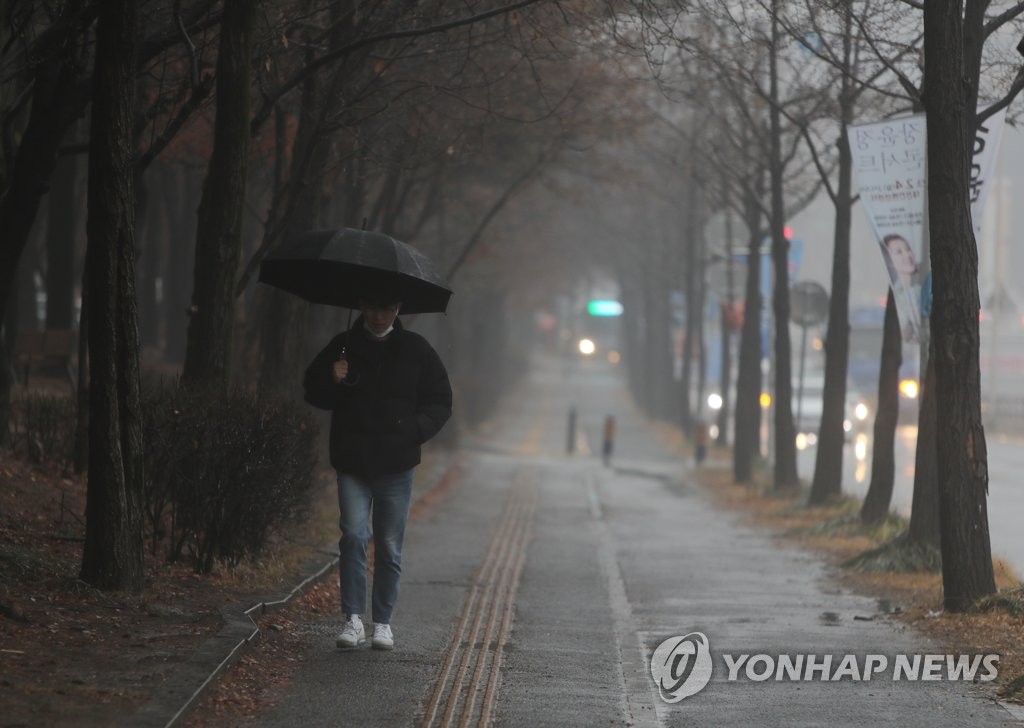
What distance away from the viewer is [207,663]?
27.1 feet

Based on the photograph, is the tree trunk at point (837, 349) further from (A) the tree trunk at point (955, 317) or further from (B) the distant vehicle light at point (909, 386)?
(B) the distant vehicle light at point (909, 386)

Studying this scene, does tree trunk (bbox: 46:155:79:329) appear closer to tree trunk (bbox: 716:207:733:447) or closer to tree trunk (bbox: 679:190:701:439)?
tree trunk (bbox: 716:207:733:447)

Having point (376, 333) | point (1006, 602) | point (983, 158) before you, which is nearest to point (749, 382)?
point (983, 158)

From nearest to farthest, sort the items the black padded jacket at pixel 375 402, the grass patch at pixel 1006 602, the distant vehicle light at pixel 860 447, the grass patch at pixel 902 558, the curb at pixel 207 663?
the curb at pixel 207 663 < the black padded jacket at pixel 375 402 < the grass patch at pixel 1006 602 < the grass patch at pixel 902 558 < the distant vehicle light at pixel 860 447

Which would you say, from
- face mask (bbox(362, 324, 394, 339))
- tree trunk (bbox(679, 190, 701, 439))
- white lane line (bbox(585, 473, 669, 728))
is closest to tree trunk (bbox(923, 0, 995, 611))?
white lane line (bbox(585, 473, 669, 728))

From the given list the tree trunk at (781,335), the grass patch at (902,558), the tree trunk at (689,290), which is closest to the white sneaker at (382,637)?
the grass patch at (902,558)

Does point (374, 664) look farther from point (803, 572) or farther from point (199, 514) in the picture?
point (803, 572)

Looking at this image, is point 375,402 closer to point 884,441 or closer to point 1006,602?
point 1006,602

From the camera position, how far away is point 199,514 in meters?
11.6

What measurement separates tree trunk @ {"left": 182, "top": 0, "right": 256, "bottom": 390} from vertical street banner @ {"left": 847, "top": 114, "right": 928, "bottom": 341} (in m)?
5.90

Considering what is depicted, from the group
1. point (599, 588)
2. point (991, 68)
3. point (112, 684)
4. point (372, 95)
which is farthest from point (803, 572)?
point (112, 684)

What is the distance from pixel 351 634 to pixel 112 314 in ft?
7.16

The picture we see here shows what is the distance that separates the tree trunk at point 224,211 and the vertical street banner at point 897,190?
590 centimetres

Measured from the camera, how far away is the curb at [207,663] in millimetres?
7125
